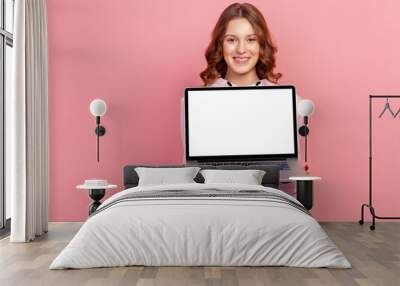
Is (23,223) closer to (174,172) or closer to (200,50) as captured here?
(174,172)

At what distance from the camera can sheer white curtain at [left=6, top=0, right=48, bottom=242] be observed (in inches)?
228

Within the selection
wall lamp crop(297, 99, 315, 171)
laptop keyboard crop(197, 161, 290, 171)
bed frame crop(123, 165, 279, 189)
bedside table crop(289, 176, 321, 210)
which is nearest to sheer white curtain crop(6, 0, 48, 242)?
bed frame crop(123, 165, 279, 189)

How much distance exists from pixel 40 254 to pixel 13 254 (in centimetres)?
23

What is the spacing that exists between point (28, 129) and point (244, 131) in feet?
8.24

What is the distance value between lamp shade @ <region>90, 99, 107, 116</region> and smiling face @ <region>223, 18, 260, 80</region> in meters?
1.60

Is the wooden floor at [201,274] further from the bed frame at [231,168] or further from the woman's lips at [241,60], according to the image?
the woman's lips at [241,60]

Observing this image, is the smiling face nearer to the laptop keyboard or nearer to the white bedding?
the laptop keyboard

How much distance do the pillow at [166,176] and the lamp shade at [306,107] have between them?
1.45 metres

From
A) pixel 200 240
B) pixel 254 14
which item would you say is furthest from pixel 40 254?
pixel 254 14

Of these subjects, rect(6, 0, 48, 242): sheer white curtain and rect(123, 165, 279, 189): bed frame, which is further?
rect(123, 165, 279, 189): bed frame

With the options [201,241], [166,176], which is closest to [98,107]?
[166,176]

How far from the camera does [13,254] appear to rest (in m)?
5.05

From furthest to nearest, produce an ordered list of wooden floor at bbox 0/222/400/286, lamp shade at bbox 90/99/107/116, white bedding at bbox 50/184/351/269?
lamp shade at bbox 90/99/107/116
white bedding at bbox 50/184/351/269
wooden floor at bbox 0/222/400/286

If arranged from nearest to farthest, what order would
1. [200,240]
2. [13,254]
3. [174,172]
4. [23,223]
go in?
[200,240] < [13,254] < [23,223] < [174,172]
